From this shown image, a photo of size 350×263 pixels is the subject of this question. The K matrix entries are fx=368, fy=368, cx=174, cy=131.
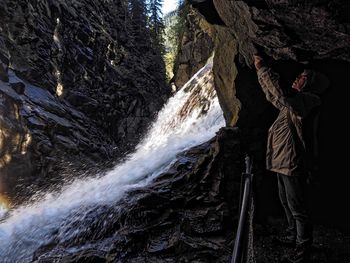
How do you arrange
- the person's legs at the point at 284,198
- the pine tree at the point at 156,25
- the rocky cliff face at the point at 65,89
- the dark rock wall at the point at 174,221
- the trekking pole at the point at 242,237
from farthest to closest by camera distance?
the pine tree at the point at 156,25 → the rocky cliff face at the point at 65,89 → the dark rock wall at the point at 174,221 → the person's legs at the point at 284,198 → the trekking pole at the point at 242,237

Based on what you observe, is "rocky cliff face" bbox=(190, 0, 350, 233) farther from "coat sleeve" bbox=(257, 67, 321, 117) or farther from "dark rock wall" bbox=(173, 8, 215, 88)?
"dark rock wall" bbox=(173, 8, 215, 88)

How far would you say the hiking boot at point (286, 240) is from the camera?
5484mm

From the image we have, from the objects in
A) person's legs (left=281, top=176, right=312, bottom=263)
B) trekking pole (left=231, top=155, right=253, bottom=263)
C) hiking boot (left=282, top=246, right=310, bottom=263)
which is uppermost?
trekking pole (left=231, top=155, right=253, bottom=263)

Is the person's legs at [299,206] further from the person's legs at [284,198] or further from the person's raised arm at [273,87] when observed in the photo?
the person's raised arm at [273,87]

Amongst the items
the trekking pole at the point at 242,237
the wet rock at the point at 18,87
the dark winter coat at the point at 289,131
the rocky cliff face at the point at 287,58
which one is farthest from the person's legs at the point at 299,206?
the wet rock at the point at 18,87

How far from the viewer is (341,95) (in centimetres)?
Result: 688

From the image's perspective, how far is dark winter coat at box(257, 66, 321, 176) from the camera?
15.7 feet

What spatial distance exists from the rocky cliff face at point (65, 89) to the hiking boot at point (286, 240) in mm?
14365

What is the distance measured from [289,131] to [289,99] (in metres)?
0.43

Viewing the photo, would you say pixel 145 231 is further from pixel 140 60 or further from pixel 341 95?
pixel 140 60

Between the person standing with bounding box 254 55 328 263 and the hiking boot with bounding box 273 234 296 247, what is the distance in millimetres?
354

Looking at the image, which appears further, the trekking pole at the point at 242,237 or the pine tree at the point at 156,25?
the pine tree at the point at 156,25

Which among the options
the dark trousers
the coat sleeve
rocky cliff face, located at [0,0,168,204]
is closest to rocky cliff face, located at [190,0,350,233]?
the coat sleeve

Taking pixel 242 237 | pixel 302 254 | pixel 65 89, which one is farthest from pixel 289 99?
pixel 65 89
